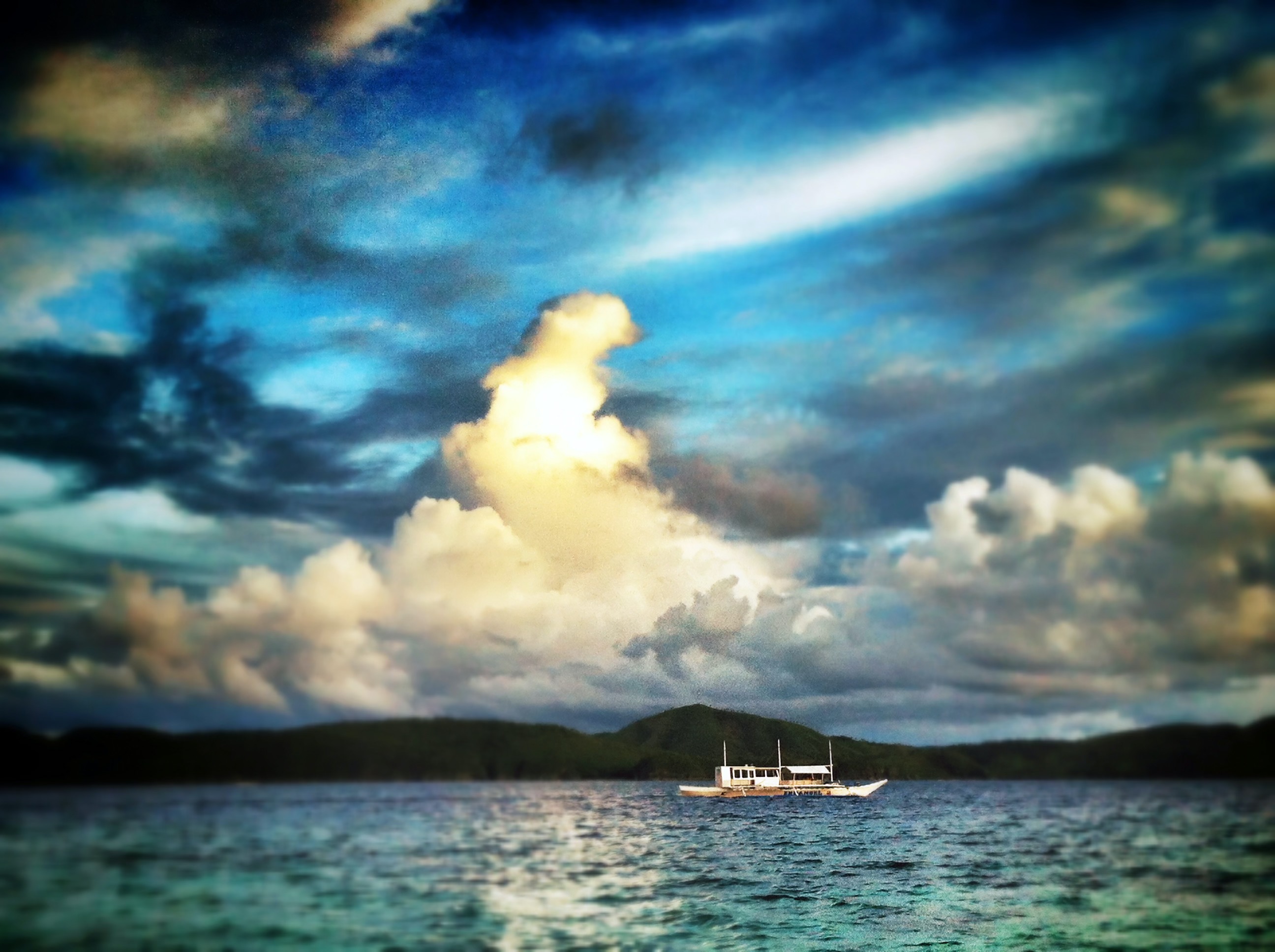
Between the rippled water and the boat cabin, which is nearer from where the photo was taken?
the rippled water

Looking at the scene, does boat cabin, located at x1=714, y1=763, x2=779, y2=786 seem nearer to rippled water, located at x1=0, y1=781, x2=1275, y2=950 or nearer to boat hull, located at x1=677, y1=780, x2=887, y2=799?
boat hull, located at x1=677, y1=780, x2=887, y2=799

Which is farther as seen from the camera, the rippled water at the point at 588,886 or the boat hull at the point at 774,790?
the boat hull at the point at 774,790

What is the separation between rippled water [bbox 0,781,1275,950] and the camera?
135 feet

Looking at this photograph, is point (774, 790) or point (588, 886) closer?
point (588, 886)

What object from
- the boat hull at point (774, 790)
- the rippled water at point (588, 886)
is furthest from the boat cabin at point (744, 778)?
the rippled water at point (588, 886)

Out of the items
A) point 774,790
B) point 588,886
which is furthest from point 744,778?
point 588,886

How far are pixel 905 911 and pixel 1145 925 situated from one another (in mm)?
11582

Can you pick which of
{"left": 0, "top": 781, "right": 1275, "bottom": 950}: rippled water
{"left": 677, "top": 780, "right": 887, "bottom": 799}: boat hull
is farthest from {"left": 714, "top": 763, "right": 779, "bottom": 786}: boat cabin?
{"left": 0, "top": 781, "right": 1275, "bottom": 950}: rippled water

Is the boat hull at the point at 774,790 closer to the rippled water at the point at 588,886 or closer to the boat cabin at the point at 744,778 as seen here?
the boat cabin at the point at 744,778

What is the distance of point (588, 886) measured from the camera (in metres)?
56.2

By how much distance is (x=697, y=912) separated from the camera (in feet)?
152

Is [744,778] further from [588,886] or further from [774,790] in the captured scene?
[588,886]

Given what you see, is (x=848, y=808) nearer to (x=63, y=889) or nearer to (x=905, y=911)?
(x=905, y=911)

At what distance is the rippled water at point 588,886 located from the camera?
4116 centimetres
